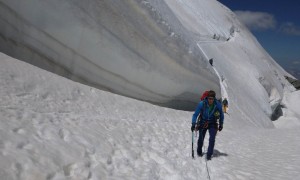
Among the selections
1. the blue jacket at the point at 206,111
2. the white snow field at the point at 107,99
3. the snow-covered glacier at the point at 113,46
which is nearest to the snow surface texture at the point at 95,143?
the white snow field at the point at 107,99

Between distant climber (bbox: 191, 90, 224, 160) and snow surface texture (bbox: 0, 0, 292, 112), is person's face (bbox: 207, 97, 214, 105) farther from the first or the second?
snow surface texture (bbox: 0, 0, 292, 112)

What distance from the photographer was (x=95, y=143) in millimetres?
6246

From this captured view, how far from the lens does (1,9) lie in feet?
31.0

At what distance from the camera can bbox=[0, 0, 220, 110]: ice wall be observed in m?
9.80

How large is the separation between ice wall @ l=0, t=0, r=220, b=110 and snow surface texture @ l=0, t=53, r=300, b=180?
737 millimetres

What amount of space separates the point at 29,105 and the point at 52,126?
1550mm

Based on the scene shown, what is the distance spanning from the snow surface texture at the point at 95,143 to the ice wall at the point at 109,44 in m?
0.74

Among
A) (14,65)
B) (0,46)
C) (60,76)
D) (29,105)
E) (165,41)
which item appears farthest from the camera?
(165,41)

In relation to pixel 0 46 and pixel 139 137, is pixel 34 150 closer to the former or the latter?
pixel 139 137

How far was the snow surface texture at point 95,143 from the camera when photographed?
4868 millimetres

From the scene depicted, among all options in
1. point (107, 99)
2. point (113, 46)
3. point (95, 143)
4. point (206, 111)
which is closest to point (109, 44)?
point (113, 46)

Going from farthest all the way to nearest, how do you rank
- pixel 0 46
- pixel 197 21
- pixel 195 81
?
pixel 197 21, pixel 195 81, pixel 0 46

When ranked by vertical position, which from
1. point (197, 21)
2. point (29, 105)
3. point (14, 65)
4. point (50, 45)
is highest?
point (197, 21)

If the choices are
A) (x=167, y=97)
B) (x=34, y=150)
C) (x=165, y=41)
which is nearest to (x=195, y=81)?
(x=167, y=97)
